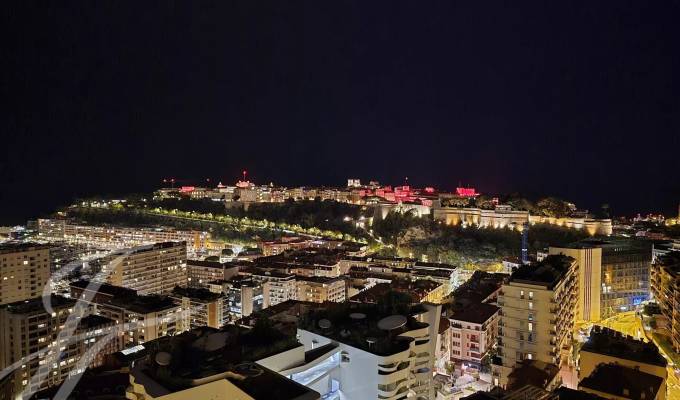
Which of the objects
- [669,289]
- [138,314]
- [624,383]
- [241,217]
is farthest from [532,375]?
[241,217]

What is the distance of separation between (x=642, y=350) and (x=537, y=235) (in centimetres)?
1285

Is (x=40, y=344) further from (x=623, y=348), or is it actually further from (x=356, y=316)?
(x=623, y=348)

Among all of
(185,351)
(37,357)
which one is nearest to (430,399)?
(185,351)

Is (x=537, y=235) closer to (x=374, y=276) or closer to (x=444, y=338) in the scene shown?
(x=374, y=276)

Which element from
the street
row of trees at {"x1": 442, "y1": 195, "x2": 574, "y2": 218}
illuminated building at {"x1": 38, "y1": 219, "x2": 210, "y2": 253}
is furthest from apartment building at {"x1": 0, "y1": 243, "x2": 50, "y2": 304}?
row of trees at {"x1": 442, "y1": 195, "x2": 574, "y2": 218}

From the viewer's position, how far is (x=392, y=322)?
137 inches

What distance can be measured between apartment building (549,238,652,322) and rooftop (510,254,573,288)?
204cm

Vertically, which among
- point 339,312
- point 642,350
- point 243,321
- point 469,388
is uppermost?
point 339,312

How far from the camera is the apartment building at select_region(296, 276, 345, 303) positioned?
12.5 m

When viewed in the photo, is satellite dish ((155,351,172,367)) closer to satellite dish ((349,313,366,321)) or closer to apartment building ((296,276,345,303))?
satellite dish ((349,313,366,321))

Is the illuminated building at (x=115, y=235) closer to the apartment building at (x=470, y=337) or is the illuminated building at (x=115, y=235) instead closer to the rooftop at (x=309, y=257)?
the rooftop at (x=309, y=257)

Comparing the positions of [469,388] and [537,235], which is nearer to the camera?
[469,388]

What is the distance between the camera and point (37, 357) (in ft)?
27.5

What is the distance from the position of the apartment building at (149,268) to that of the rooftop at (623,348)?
42.9 ft
